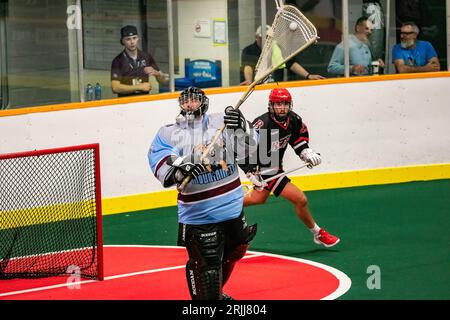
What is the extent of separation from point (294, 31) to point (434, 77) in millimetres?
5389

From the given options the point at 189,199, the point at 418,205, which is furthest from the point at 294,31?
the point at 418,205

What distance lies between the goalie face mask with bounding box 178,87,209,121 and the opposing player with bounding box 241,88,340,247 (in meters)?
2.44

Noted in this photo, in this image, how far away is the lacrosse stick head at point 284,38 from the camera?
804 centimetres

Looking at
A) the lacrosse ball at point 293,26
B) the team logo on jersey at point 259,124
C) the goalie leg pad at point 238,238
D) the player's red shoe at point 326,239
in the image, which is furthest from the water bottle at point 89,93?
the goalie leg pad at point 238,238

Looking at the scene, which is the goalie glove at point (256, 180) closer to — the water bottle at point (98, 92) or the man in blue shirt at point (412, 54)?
the water bottle at point (98, 92)

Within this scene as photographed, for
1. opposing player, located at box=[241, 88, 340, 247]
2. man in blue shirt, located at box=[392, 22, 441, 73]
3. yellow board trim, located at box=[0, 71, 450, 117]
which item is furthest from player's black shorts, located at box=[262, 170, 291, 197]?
man in blue shirt, located at box=[392, 22, 441, 73]

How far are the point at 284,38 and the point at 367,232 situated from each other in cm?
320

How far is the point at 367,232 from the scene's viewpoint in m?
10.9

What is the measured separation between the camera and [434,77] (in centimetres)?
1319

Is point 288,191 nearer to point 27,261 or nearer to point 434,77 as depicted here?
point 27,261

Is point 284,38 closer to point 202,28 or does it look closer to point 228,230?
point 228,230

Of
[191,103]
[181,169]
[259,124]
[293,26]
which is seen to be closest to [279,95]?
[259,124]

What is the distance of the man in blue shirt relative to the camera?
1331cm

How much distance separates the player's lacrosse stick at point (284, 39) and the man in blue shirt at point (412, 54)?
17.2 ft
